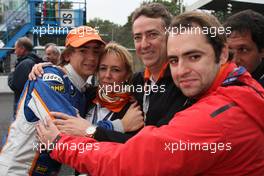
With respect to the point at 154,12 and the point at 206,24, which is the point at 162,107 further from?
the point at 154,12

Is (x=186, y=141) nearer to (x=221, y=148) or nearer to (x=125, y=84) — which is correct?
(x=221, y=148)

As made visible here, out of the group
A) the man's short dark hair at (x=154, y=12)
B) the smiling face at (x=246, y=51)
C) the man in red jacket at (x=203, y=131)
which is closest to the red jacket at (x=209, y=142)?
the man in red jacket at (x=203, y=131)

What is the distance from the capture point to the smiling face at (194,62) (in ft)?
5.23

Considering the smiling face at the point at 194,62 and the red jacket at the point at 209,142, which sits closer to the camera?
the red jacket at the point at 209,142

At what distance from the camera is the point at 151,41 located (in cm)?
260

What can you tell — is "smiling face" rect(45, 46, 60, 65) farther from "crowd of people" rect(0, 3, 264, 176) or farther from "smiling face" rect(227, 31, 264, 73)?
"smiling face" rect(227, 31, 264, 73)

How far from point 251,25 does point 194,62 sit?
0.98m

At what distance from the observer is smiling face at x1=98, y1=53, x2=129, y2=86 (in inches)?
106

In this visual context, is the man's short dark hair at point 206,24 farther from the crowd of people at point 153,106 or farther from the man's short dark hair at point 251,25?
the man's short dark hair at point 251,25

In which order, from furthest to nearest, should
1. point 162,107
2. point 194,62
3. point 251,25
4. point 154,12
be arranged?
point 154,12
point 251,25
point 162,107
point 194,62

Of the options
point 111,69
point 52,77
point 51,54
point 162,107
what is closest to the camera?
point 162,107

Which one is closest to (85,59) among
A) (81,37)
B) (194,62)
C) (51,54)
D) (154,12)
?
(81,37)

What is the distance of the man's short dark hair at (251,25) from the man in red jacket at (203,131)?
Result: 0.83 meters

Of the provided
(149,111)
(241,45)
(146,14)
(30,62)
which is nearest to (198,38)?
(149,111)
